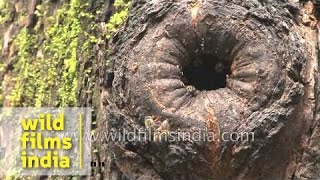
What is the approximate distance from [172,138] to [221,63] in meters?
0.29

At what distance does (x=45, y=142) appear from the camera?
6.63ft

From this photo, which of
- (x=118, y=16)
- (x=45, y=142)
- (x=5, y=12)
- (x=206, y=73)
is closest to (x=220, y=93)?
(x=206, y=73)

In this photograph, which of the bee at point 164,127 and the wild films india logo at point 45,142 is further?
the wild films india logo at point 45,142

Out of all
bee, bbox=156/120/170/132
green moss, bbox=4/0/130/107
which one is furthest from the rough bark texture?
green moss, bbox=4/0/130/107

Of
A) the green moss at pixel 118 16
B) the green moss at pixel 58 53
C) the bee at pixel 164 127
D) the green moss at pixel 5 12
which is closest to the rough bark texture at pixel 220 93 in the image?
the bee at pixel 164 127

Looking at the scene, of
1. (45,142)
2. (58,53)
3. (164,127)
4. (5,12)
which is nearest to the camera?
(164,127)

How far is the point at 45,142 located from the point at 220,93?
2.38ft

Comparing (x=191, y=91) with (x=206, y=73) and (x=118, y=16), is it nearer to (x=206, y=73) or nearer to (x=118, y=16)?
(x=206, y=73)

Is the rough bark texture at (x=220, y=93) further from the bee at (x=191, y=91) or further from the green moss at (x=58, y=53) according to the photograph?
the green moss at (x=58, y=53)

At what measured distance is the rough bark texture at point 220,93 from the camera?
→ 1.53 m

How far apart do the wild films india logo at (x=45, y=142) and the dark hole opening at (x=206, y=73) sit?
1.12 feet

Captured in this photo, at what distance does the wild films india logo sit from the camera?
6.09 feet

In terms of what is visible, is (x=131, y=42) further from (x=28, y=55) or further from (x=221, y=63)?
(x=28, y=55)

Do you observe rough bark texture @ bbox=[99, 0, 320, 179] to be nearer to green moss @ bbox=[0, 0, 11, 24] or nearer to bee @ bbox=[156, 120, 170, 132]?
bee @ bbox=[156, 120, 170, 132]
